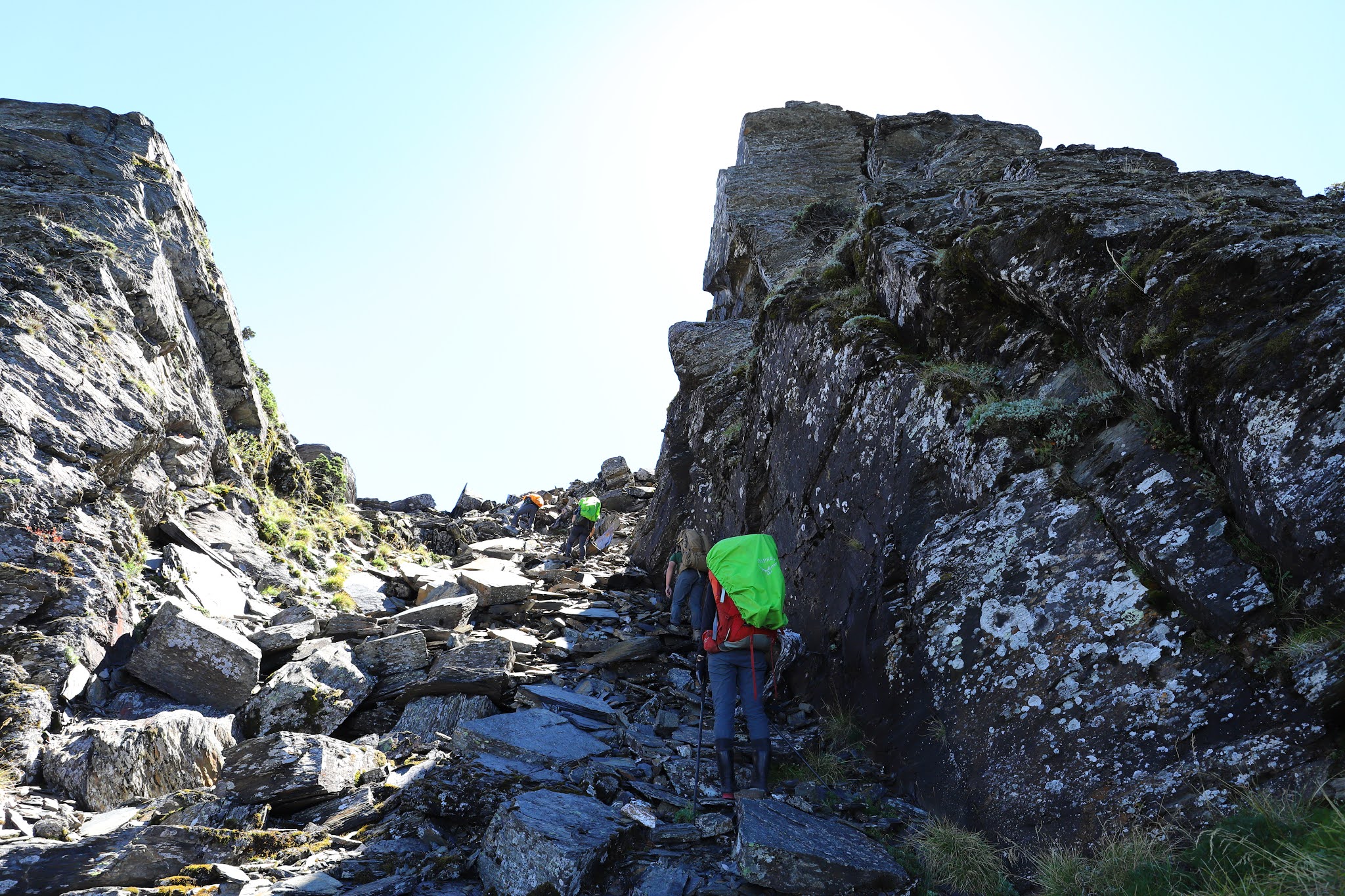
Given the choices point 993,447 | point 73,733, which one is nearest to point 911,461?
point 993,447

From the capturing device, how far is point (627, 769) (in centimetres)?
783

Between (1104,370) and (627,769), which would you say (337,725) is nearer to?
(627,769)

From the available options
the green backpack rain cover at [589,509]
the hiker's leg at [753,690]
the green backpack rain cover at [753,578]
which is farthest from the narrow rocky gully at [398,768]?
the green backpack rain cover at [589,509]

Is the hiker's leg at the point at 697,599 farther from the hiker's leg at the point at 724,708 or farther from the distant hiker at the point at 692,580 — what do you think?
the hiker's leg at the point at 724,708

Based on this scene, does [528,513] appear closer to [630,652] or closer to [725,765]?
[630,652]

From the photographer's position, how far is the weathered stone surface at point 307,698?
28.6 feet

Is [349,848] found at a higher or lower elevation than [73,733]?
lower

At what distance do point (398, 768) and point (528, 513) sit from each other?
26.9m

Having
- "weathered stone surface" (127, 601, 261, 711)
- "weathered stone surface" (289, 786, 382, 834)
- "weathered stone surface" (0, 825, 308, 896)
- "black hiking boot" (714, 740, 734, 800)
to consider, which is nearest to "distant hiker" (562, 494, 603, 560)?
"weathered stone surface" (127, 601, 261, 711)

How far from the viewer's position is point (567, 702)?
9.86 metres

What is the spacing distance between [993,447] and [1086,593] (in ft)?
6.68

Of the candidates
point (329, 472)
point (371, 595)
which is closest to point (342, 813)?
point (371, 595)

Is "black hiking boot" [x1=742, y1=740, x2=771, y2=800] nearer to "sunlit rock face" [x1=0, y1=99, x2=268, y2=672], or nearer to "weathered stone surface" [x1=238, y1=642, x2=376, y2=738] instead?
"weathered stone surface" [x1=238, y1=642, x2=376, y2=738]

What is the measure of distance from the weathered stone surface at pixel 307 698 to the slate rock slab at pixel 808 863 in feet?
19.4
